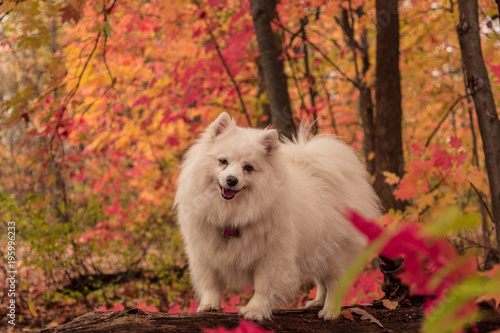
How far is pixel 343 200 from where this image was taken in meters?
3.46

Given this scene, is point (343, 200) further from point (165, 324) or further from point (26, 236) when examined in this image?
point (26, 236)

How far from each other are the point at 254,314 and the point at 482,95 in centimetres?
191

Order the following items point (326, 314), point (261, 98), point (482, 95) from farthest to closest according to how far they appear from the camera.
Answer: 1. point (261, 98)
2. point (326, 314)
3. point (482, 95)

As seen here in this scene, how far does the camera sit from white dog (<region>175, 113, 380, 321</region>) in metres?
A: 2.82

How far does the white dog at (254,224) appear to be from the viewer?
9.27 feet

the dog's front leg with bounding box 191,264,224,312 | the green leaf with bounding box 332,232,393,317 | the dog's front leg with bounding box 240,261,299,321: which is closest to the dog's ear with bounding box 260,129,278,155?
the dog's front leg with bounding box 240,261,299,321

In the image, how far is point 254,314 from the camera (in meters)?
2.60

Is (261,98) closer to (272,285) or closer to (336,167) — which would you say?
(336,167)

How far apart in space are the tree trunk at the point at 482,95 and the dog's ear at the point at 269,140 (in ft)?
4.23

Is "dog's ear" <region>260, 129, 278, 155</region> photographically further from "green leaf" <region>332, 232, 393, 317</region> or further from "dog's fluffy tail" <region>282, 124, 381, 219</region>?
"green leaf" <region>332, 232, 393, 317</region>

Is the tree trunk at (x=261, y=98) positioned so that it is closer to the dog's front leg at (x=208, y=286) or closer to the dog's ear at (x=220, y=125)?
the dog's ear at (x=220, y=125)

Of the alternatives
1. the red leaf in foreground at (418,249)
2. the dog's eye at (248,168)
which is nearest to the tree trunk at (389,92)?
the dog's eye at (248,168)

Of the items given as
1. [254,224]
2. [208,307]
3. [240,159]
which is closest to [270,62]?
[240,159]

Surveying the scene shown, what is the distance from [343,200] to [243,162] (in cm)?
101
